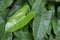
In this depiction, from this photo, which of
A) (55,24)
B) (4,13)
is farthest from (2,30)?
(55,24)

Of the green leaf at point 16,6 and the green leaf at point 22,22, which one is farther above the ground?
the green leaf at point 16,6

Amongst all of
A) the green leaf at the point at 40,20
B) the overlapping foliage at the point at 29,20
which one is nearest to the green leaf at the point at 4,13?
the overlapping foliage at the point at 29,20

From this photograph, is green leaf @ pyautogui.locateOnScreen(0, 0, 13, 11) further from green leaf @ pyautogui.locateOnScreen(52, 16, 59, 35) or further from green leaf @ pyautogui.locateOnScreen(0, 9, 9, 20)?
green leaf @ pyautogui.locateOnScreen(52, 16, 59, 35)

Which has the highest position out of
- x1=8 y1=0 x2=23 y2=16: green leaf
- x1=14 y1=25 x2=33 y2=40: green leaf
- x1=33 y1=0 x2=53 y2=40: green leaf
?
x1=8 y1=0 x2=23 y2=16: green leaf

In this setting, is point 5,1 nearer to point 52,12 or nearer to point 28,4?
point 28,4

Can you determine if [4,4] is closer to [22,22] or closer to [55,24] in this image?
[22,22]

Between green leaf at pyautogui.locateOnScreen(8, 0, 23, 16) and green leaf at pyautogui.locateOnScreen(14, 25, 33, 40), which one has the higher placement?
green leaf at pyautogui.locateOnScreen(8, 0, 23, 16)

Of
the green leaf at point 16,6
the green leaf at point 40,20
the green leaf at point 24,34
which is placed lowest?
the green leaf at point 24,34

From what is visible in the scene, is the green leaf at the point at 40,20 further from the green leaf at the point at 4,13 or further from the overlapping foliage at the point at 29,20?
the green leaf at the point at 4,13

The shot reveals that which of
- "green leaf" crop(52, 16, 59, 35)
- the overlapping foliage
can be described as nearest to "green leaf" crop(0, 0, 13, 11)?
the overlapping foliage

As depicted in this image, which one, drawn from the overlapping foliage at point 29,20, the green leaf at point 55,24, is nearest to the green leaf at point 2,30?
the overlapping foliage at point 29,20

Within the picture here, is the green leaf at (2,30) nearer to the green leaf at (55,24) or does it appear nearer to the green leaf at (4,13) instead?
the green leaf at (4,13)
